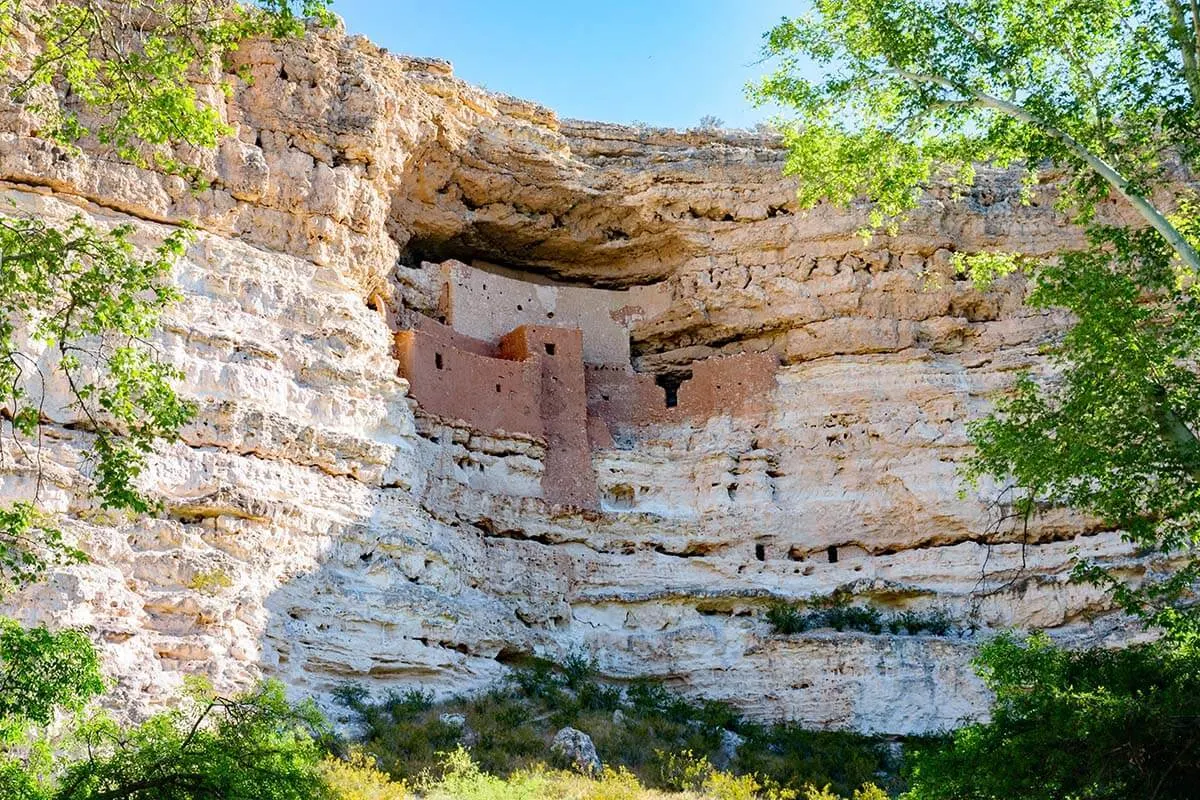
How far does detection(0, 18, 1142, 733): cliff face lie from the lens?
16.3 metres

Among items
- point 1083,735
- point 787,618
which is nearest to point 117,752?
point 1083,735

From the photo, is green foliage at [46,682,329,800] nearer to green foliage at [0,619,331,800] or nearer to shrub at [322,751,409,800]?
green foliage at [0,619,331,800]

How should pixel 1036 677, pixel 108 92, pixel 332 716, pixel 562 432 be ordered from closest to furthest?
1. pixel 108 92
2. pixel 1036 677
3. pixel 332 716
4. pixel 562 432

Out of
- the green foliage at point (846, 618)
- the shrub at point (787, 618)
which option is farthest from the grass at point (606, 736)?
the green foliage at point (846, 618)

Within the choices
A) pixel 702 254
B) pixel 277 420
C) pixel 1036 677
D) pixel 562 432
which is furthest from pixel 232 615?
pixel 702 254

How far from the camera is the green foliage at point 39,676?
7.75 metres

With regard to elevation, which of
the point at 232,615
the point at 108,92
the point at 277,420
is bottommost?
the point at 232,615

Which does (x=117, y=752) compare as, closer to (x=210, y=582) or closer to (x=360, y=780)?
(x=360, y=780)

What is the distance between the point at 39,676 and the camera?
26.1 ft

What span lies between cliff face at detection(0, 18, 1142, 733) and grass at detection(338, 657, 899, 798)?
566 millimetres

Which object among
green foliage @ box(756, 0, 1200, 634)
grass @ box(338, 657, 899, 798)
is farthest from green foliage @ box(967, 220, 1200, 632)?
grass @ box(338, 657, 899, 798)

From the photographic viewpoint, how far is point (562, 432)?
2138 cm

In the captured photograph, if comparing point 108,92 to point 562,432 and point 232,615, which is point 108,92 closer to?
point 232,615

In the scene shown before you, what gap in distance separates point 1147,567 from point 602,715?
8.07 m
